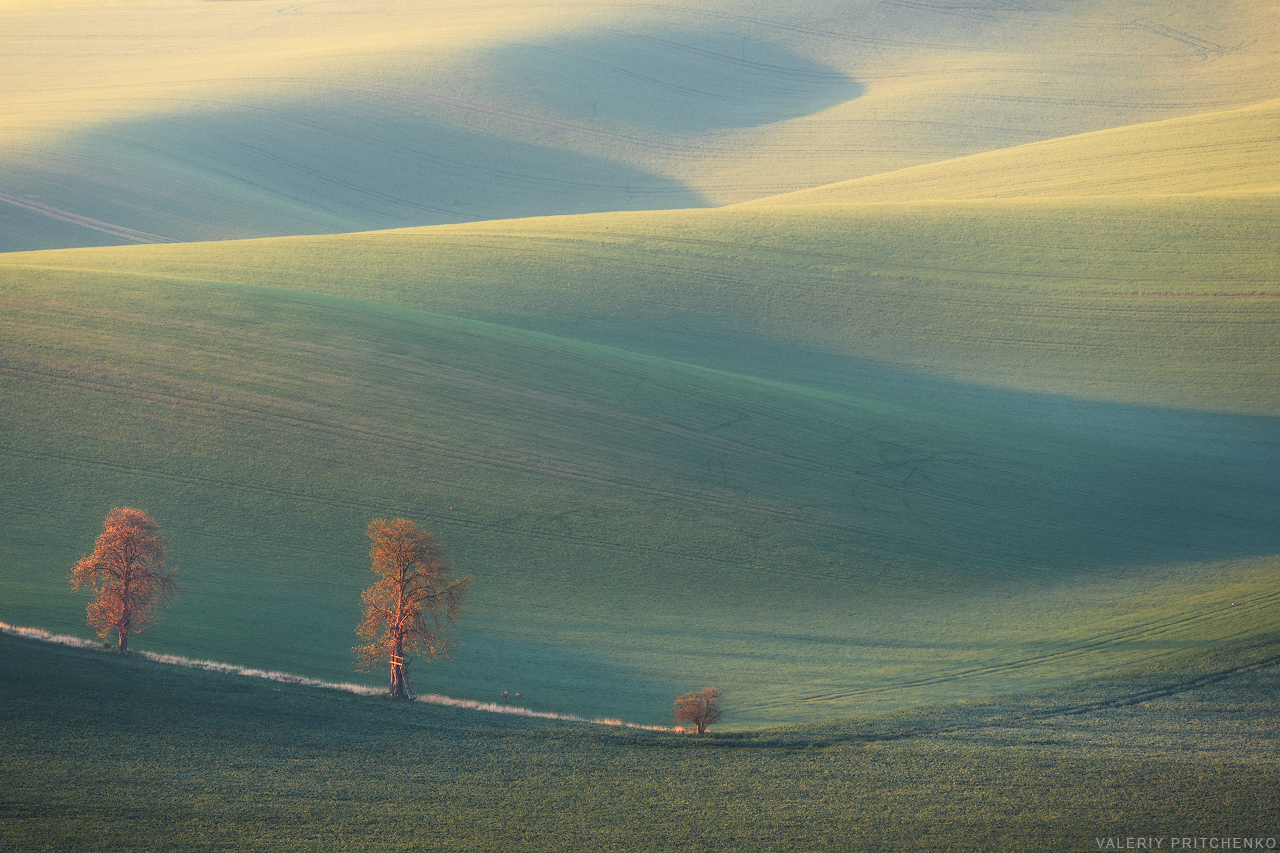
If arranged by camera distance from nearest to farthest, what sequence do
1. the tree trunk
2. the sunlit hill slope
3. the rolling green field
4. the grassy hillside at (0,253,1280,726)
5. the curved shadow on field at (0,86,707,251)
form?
1. the tree trunk
2. the grassy hillside at (0,253,1280,726)
3. the rolling green field
4. the sunlit hill slope
5. the curved shadow on field at (0,86,707,251)

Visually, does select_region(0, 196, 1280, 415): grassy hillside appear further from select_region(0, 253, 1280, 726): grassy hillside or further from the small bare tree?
the small bare tree

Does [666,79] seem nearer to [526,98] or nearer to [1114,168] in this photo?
Result: [526,98]

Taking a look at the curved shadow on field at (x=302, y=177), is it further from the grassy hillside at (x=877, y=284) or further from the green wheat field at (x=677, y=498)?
the grassy hillside at (x=877, y=284)

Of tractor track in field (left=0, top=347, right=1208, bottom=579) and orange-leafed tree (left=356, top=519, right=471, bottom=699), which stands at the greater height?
tractor track in field (left=0, top=347, right=1208, bottom=579)

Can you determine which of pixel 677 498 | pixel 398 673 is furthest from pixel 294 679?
pixel 677 498

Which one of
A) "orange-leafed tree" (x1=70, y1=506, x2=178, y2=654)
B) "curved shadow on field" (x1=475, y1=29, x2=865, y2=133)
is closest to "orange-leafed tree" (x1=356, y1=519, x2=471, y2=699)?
"orange-leafed tree" (x1=70, y1=506, x2=178, y2=654)

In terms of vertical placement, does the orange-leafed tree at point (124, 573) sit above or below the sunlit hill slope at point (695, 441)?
below

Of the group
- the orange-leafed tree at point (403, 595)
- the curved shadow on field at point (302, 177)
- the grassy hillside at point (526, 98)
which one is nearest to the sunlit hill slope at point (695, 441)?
the orange-leafed tree at point (403, 595)

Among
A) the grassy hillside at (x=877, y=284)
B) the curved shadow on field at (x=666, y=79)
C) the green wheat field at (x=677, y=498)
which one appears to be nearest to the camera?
the green wheat field at (x=677, y=498)
